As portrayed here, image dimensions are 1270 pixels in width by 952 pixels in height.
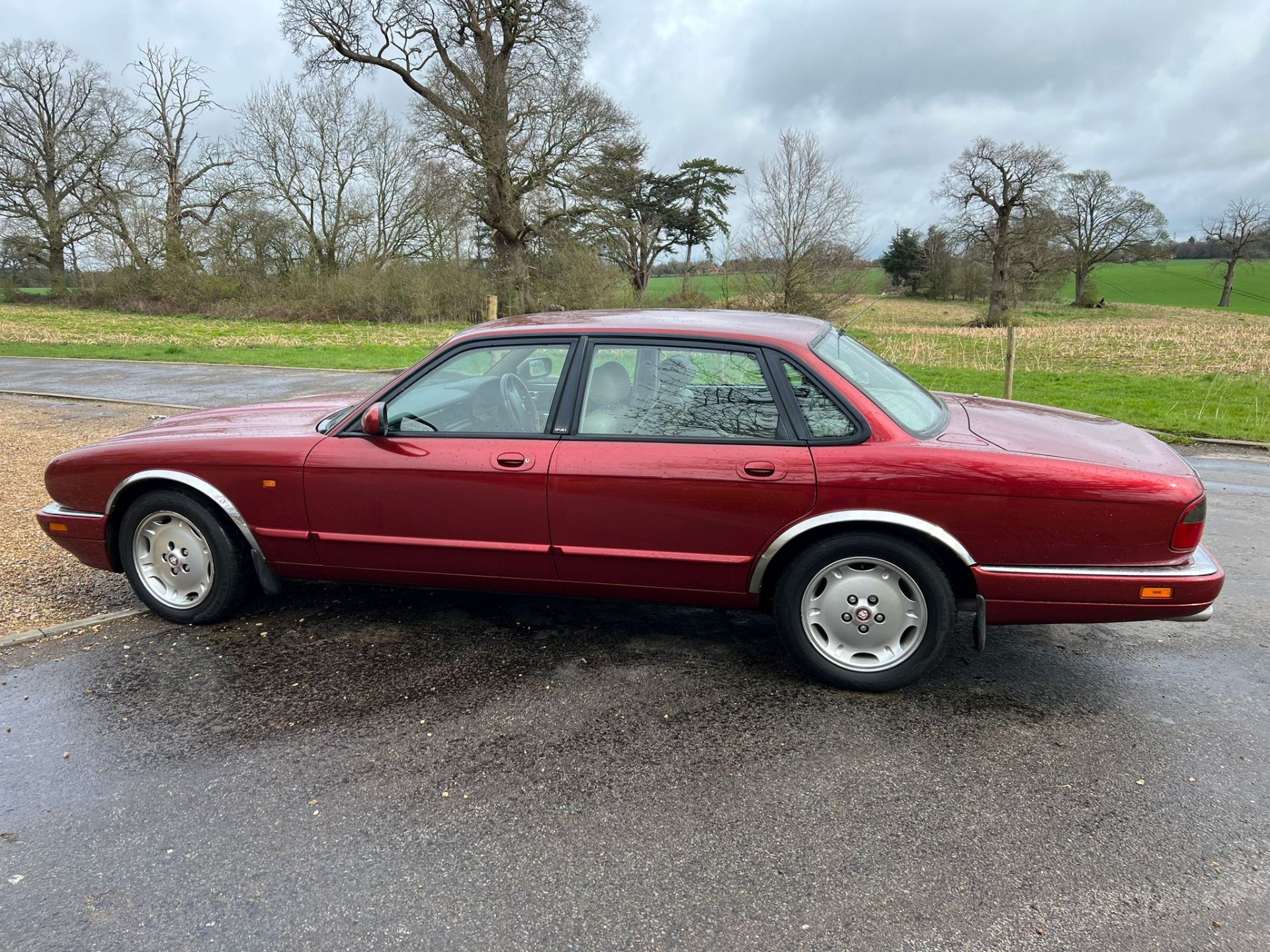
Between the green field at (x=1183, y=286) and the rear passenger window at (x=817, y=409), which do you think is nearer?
the rear passenger window at (x=817, y=409)

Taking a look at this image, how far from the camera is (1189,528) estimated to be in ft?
10.3

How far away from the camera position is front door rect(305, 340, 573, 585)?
3.62 meters

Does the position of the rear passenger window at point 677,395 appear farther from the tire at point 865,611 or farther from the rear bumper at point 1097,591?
the rear bumper at point 1097,591

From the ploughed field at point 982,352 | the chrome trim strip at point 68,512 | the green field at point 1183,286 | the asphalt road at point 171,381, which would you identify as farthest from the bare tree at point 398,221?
the green field at point 1183,286

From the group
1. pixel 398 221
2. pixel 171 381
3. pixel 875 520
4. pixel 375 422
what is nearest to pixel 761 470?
pixel 875 520

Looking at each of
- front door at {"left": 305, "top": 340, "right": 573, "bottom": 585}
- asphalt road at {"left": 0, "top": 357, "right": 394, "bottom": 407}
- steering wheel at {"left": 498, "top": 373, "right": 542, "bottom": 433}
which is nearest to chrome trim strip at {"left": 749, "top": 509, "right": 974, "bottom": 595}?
front door at {"left": 305, "top": 340, "right": 573, "bottom": 585}

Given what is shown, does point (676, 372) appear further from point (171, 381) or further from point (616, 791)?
point (171, 381)

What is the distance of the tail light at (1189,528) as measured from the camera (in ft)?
10.2

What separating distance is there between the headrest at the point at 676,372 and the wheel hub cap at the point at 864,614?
1.02m

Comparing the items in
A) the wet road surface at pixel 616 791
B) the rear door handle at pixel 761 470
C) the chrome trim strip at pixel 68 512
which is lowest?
the wet road surface at pixel 616 791

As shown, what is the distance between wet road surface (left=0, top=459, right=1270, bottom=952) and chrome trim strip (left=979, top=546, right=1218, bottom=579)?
60cm

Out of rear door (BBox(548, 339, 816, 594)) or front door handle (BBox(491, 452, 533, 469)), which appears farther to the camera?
front door handle (BBox(491, 452, 533, 469))

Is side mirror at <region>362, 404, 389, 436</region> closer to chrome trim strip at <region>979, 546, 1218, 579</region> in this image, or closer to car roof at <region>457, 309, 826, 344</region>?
car roof at <region>457, 309, 826, 344</region>

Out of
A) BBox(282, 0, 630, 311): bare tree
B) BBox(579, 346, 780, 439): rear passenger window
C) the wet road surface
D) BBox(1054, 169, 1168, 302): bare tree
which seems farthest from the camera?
BBox(1054, 169, 1168, 302): bare tree
